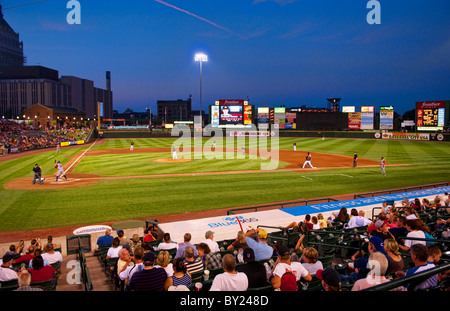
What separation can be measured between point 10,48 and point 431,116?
191992 mm

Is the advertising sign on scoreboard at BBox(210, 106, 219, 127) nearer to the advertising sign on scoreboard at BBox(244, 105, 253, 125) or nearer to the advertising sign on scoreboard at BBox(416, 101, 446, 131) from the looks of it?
the advertising sign on scoreboard at BBox(244, 105, 253, 125)

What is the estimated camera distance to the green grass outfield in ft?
52.9

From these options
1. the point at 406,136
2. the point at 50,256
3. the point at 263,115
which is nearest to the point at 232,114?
the point at 263,115

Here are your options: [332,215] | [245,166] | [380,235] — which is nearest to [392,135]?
[245,166]

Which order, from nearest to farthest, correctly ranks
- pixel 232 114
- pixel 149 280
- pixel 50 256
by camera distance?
pixel 149 280, pixel 50 256, pixel 232 114

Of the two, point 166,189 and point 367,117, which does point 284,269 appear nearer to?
point 166,189

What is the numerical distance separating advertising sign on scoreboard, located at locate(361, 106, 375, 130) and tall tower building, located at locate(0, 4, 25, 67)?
16854cm

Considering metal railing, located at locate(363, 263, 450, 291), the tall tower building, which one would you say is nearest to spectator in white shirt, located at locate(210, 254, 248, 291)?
metal railing, located at locate(363, 263, 450, 291)

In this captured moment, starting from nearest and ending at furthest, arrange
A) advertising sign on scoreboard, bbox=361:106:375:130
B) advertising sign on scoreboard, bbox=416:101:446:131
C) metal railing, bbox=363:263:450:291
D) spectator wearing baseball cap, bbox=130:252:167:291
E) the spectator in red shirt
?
metal railing, bbox=363:263:450:291 < spectator wearing baseball cap, bbox=130:252:167:291 < the spectator in red shirt < advertising sign on scoreboard, bbox=416:101:446:131 < advertising sign on scoreboard, bbox=361:106:375:130

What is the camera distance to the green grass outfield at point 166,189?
16.1 m

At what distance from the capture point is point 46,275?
6621 millimetres

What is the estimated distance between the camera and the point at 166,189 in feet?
70.6
